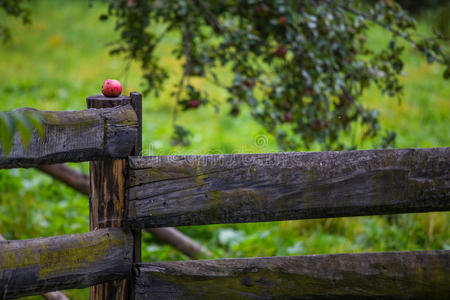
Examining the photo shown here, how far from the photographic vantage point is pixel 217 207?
1514 millimetres

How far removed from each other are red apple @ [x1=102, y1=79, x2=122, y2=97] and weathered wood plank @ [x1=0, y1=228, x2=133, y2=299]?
1.40ft

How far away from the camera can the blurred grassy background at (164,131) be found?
3.38 metres

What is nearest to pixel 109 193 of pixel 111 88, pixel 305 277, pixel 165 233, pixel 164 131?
pixel 111 88

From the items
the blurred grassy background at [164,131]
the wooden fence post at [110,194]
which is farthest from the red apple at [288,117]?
the wooden fence post at [110,194]

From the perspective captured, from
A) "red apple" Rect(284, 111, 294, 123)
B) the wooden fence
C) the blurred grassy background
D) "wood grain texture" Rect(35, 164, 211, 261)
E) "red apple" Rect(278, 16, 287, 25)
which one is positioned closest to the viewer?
the wooden fence

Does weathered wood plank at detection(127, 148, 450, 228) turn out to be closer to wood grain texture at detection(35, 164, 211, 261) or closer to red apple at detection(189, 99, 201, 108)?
red apple at detection(189, 99, 201, 108)

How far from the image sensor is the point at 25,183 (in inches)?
181

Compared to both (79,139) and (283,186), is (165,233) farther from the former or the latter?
(79,139)

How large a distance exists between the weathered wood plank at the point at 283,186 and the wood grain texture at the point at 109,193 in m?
0.04

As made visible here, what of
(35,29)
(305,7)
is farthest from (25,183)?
(35,29)

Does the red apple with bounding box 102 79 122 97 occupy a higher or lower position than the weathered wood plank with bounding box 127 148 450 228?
higher

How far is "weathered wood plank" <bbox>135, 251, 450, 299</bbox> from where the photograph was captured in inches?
60.3

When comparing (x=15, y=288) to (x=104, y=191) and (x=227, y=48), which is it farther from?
(x=227, y=48)

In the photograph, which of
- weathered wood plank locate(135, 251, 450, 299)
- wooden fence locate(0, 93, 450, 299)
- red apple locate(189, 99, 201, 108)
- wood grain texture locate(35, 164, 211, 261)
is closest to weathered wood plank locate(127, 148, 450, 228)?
wooden fence locate(0, 93, 450, 299)
